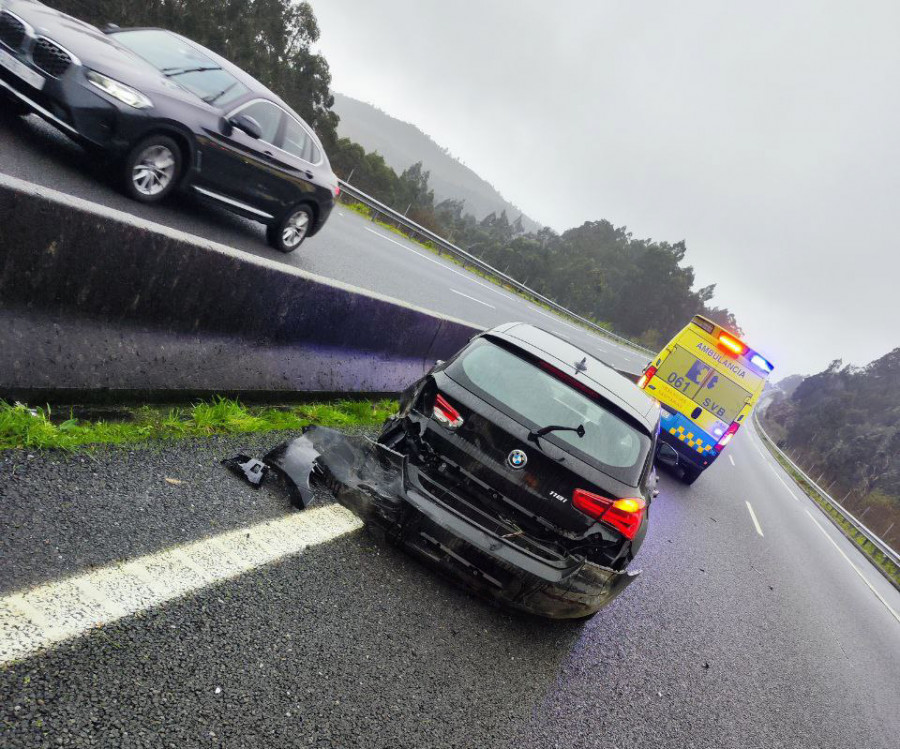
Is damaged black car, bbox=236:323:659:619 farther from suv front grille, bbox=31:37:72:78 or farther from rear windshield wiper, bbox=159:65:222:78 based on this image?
rear windshield wiper, bbox=159:65:222:78

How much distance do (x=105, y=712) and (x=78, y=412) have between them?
1758 millimetres

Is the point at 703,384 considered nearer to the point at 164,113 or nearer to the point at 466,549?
the point at 466,549

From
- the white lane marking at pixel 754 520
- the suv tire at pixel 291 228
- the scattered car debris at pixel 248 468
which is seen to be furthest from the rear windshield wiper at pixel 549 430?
the white lane marking at pixel 754 520

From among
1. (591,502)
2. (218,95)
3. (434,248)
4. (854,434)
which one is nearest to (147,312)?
(591,502)

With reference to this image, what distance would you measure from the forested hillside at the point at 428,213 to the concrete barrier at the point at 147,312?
1058 inches

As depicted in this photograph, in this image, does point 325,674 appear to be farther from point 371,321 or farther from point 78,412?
point 371,321

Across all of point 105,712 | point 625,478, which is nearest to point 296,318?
point 625,478

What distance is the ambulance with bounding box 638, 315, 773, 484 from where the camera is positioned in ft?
30.7

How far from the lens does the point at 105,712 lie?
1711 mm

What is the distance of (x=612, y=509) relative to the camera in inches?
124

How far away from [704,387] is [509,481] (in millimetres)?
7528

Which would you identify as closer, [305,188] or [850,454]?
[305,188]

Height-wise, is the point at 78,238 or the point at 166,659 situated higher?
the point at 78,238

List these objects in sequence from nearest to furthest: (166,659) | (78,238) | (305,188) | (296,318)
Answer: (166,659) < (78,238) < (296,318) < (305,188)
